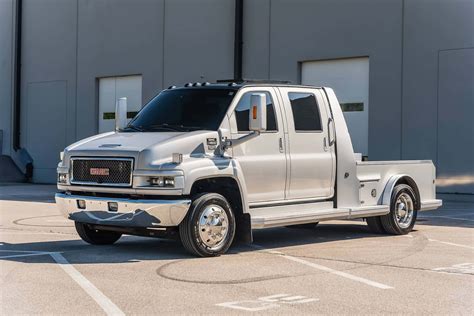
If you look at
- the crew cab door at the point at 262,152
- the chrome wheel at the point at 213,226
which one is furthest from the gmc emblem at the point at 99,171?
the crew cab door at the point at 262,152

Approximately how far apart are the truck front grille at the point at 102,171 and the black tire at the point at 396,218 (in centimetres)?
485

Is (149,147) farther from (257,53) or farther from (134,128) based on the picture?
(257,53)

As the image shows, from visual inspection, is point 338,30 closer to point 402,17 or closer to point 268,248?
point 402,17

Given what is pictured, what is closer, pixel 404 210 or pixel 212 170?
pixel 212 170

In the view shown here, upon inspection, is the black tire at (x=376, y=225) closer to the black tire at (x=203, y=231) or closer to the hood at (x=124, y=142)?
the black tire at (x=203, y=231)

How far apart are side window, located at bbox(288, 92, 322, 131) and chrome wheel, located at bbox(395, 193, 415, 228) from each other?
2.35 meters

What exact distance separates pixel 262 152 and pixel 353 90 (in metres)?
12.9

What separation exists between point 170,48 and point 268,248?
17419 millimetres

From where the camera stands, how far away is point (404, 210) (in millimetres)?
12414

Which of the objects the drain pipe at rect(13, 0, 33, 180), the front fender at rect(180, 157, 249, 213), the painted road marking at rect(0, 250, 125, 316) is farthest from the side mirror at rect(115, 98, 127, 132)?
the drain pipe at rect(13, 0, 33, 180)

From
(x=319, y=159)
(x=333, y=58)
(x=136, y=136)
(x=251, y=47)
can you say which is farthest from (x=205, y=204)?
(x=251, y=47)

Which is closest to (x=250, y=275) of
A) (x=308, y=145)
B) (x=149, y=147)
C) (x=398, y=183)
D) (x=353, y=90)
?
(x=149, y=147)

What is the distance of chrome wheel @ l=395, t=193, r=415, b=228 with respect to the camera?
40.3 feet

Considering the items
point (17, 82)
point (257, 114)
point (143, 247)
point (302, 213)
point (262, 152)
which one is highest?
point (17, 82)
